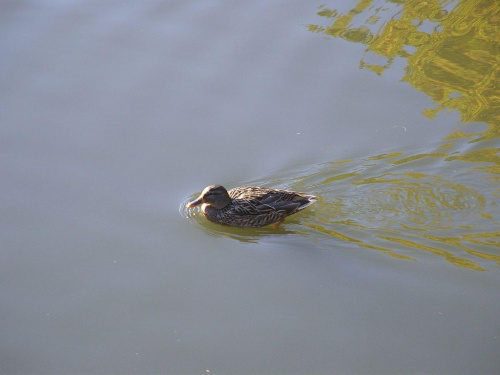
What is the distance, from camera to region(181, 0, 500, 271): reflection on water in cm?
729

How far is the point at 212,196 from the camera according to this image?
25.3 ft

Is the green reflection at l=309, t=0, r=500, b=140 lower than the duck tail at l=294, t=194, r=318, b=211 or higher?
higher

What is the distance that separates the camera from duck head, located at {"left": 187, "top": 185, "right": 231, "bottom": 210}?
7.70m

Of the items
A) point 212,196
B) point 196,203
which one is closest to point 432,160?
point 212,196

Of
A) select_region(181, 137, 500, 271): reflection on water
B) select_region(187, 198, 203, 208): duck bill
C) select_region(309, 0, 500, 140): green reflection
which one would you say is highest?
select_region(309, 0, 500, 140): green reflection

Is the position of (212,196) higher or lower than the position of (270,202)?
higher

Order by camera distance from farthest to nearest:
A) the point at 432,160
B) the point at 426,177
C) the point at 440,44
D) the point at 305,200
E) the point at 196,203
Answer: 1. the point at 440,44
2. the point at 432,160
3. the point at 426,177
4. the point at 305,200
5. the point at 196,203

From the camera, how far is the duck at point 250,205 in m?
7.76

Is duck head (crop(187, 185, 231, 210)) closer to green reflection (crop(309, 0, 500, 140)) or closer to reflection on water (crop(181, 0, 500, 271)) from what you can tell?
reflection on water (crop(181, 0, 500, 271))

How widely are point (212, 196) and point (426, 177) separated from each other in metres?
2.48

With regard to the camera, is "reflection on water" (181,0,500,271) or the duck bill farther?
the duck bill

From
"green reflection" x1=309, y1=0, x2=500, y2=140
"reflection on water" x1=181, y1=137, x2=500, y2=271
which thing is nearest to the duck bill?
"reflection on water" x1=181, y1=137, x2=500, y2=271

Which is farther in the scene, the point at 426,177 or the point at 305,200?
the point at 426,177

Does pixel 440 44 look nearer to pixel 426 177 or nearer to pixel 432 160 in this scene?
pixel 432 160
